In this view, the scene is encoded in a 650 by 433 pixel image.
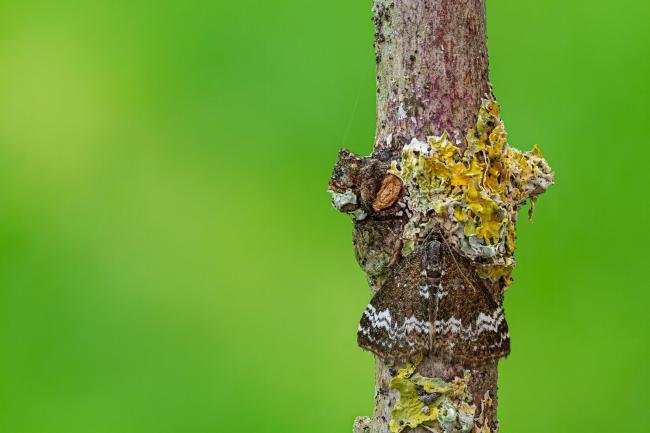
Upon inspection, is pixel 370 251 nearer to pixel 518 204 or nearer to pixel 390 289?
pixel 390 289

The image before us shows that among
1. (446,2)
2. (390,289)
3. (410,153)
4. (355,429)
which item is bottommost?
(355,429)

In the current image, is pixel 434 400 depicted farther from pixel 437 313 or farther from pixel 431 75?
pixel 431 75

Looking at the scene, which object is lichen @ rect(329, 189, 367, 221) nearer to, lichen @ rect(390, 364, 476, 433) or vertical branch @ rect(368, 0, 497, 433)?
vertical branch @ rect(368, 0, 497, 433)

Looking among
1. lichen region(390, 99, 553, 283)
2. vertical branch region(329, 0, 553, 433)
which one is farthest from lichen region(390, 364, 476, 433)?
lichen region(390, 99, 553, 283)

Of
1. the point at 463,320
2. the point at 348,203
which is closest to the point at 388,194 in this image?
the point at 348,203

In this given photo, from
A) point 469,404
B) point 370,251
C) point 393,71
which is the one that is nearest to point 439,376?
point 469,404

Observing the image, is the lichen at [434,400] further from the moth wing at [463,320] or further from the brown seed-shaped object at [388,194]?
the brown seed-shaped object at [388,194]

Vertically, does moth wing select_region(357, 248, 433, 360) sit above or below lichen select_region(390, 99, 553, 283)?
below
